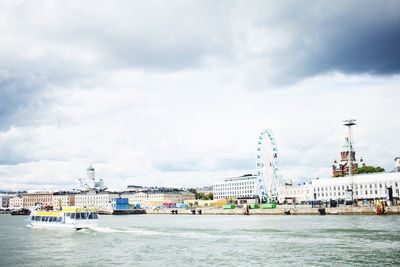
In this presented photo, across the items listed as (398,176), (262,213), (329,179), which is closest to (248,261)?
(262,213)

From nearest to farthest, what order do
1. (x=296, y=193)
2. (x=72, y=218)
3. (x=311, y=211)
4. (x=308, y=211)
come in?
(x=72, y=218) < (x=311, y=211) < (x=308, y=211) < (x=296, y=193)

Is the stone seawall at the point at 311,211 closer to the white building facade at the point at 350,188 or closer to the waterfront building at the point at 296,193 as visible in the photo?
the white building facade at the point at 350,188

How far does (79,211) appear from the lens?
224 ft

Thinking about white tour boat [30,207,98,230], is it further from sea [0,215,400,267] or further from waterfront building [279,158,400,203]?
waterfront building [279,158,400,203]

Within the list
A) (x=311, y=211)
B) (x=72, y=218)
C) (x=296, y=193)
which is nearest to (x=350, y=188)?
(x=296, y=193)

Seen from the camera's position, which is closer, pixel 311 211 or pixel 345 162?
pixel 311 211

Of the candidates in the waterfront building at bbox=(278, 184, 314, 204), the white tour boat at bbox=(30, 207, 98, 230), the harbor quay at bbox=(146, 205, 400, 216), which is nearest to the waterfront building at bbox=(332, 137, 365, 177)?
the waterfront building at bbox=(278, 184, 314, 204)

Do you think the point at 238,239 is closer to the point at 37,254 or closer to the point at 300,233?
the point at 300,233

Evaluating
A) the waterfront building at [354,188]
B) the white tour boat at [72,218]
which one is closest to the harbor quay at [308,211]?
the waterfront building at [354,188]

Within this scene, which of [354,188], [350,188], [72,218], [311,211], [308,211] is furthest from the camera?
[354,188]

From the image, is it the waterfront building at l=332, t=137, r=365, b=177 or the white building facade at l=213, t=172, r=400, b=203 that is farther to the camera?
the waterfront building at l=332, t=137, r=365, b=177

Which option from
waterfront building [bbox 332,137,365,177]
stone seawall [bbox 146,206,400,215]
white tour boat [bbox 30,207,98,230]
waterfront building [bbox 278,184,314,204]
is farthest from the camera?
waterfront building [bbox 332,137,365,177]

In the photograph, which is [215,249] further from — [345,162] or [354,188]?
[345,162]

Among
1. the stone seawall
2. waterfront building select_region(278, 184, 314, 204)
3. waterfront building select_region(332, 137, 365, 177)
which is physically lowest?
the stone seawall
